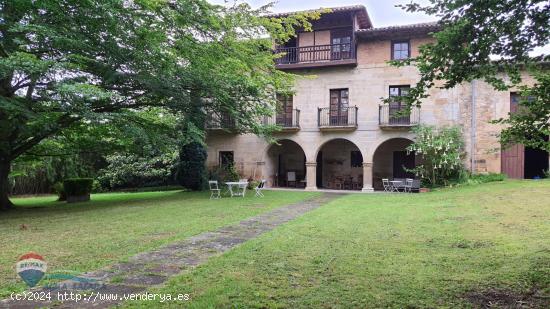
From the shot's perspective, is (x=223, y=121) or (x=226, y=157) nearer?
(x=223, y=121)

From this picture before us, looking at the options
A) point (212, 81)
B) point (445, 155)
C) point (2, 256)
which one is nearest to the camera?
point (2, 256)

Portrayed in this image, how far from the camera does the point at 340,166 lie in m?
21.3

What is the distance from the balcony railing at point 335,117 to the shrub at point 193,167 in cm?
634

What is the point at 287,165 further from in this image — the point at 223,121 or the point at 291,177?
the point at 223,121

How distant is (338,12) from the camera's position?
60.5ft

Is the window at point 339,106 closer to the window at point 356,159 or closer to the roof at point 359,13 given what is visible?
the window at point 356,159

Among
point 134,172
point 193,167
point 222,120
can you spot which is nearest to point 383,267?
point 222,120

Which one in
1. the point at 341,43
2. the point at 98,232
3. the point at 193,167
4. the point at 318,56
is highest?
the point at 341,43

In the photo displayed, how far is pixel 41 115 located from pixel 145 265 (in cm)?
644

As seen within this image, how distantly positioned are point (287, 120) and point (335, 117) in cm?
255

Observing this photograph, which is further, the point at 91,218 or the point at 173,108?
the point at 173,108

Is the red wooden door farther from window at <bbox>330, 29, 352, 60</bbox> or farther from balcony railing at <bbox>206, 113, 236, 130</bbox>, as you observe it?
balcony railing at <bbox>206, 113, 236, 130</bbox>

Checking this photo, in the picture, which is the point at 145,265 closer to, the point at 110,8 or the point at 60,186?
the point at 110,8

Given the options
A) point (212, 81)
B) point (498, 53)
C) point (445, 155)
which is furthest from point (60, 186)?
point (498, 53)
